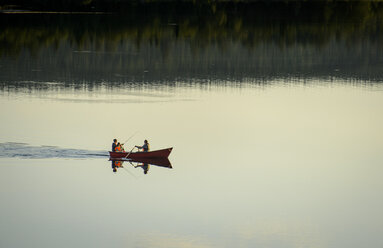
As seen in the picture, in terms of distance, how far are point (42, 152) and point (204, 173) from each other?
6.58m

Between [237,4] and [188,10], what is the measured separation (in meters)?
10.5

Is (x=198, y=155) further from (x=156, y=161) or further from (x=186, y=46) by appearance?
(x=186, y=46)

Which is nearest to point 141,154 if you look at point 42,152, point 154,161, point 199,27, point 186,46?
point 154,161

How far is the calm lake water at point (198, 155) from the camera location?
25922 millimetres

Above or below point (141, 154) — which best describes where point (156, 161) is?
below

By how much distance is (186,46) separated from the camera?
3093 inches

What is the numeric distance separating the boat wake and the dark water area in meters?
18.1

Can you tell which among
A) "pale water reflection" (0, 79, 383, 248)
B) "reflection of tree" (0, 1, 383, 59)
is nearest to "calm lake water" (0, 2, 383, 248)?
"pale water reflection" (0, 79, 383, 248)

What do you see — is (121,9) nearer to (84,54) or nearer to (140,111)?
(84,54)

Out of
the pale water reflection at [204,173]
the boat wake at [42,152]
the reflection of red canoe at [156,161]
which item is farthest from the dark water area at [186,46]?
the reflection of red canoe at [156,161]

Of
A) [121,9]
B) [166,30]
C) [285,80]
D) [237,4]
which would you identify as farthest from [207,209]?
[237,4]

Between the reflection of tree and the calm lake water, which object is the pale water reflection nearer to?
the calm lake water

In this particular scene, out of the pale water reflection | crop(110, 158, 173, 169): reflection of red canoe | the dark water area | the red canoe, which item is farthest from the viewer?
the dark water area

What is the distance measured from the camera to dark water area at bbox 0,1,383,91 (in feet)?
203
